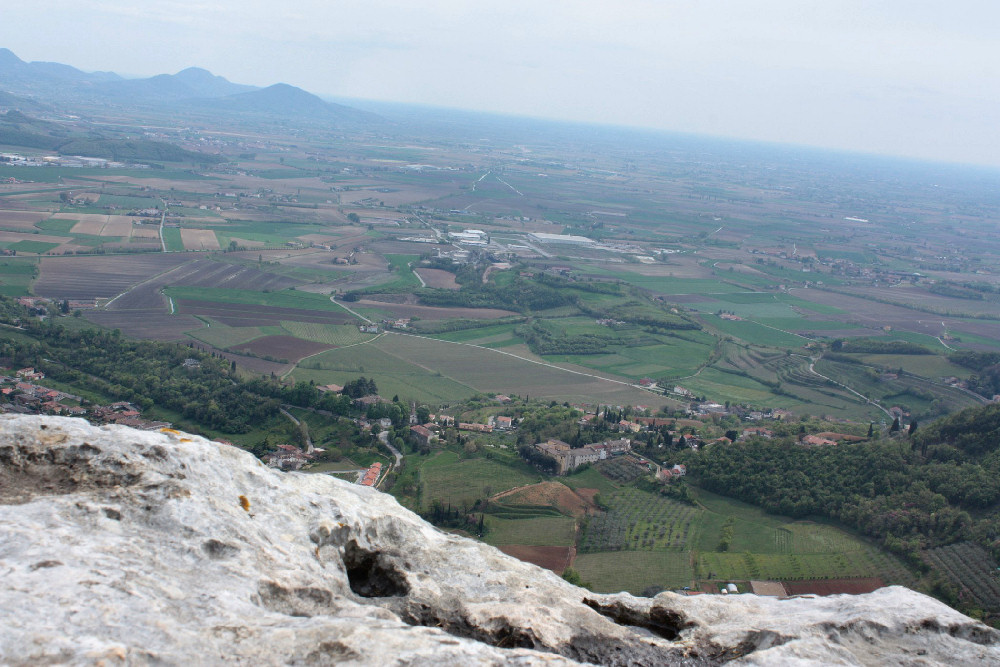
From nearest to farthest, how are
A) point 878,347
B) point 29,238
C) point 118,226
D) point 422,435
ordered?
point 422,435 → point 878,347 → point 29,238 → point 118,226

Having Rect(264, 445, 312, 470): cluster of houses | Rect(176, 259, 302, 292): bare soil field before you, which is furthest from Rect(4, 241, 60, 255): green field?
Rect(264, 445, 312, 470): cluster of houses

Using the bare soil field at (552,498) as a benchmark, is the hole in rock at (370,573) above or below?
above

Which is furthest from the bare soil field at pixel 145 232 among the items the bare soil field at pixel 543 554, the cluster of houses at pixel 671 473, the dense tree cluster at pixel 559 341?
the bare soil field at pixel 543 554

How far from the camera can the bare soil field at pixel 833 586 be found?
108ft

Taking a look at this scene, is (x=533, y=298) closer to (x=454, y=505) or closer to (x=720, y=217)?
(x=454, y=505)

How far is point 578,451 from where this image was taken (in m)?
50.1

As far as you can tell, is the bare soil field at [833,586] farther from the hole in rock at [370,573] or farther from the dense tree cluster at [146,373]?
the dense tree cluster at [146,373]

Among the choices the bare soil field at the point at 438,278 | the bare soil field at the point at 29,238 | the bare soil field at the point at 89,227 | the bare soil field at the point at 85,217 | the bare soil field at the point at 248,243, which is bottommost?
the bare soil field at the point at 438,278

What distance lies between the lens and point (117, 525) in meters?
9.56

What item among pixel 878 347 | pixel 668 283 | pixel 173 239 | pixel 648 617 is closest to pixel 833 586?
pixel 648 617

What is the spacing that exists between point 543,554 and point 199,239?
96513 mm

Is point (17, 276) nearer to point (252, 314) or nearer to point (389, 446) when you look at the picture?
point (252, 314)

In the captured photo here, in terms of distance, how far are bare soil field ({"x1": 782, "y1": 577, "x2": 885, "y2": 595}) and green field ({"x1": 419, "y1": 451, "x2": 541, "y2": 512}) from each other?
55.7ft

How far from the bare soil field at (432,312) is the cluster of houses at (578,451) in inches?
1590
